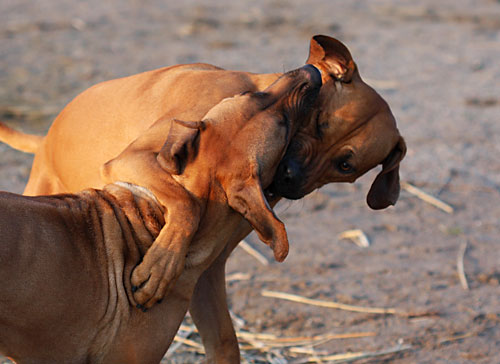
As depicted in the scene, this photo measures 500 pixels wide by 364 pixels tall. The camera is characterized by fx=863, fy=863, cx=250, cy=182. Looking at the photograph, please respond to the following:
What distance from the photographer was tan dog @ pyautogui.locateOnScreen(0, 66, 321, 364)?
9.50 feet

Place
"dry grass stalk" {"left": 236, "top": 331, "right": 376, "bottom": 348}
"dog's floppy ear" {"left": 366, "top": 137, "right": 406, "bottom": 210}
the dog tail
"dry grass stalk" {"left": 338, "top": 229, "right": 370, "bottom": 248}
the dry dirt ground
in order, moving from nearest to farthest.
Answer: "dog's floppy ear" {"left": 366, "top": 137, "right": 406, "bottom": 210} → the dog tail → "dry grass stalk" {"left": 236, "top": 331, "right": 376, "bottom": 348} → the dry dirt ground → "dry grass stalk" {"left": 338, "top": 229, "right": 370, "bottom": 248}

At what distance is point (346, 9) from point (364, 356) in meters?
8.88

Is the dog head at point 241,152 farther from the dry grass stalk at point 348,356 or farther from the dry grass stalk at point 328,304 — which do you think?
the dry grass stalk at point 328,304

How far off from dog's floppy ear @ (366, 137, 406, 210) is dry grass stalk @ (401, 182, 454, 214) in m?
2.54

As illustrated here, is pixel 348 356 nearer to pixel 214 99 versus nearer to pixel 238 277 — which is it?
pixel 238 277

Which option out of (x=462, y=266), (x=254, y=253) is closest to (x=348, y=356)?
(x=254, y=253)

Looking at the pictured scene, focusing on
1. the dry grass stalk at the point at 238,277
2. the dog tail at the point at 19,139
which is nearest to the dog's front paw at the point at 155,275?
the dog tail at the point at 19,139

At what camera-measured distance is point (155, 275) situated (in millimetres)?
3061

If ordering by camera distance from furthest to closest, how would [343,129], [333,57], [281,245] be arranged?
[333,57], [343,129], [281,245]

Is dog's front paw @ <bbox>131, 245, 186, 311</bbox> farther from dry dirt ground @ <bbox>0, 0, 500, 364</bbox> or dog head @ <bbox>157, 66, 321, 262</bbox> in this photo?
dry dirt ground @ <bbox>0, 0, 500, 364</bbox>

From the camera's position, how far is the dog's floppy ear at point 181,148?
124 inches

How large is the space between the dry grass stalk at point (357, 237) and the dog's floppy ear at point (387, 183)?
180 centimetres

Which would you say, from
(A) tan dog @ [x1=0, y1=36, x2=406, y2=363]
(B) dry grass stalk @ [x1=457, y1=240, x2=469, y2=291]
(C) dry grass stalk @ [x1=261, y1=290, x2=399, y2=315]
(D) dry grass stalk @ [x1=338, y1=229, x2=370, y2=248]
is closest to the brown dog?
(A) tan dog @ [x1=0, y1=36, x2=406, y2=363]

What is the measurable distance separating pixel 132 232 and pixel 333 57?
1.43 m
